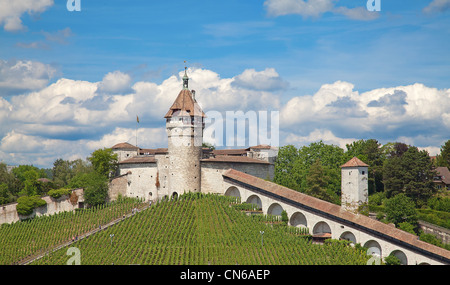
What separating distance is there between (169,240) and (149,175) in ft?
50.2

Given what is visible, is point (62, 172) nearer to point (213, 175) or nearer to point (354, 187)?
point (213, 175)

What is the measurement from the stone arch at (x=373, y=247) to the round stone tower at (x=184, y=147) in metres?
18.9

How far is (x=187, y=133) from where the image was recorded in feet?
194

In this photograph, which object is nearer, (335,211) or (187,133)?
(335,211)

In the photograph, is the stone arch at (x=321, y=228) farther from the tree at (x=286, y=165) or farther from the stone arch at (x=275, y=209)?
the tree at (x=286, y=165)

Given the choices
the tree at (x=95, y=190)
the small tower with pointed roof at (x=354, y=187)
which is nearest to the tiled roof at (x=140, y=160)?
the tree at (x=95, y=190)

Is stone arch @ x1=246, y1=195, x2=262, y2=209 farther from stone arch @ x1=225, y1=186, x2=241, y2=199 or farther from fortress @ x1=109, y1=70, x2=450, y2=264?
stone arch @ x1=225, y1=186, x2=241, y2=199

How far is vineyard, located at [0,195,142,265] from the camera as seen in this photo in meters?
50.6

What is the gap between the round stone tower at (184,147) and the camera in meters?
58.8

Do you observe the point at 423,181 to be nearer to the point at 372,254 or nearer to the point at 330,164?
the point at 330,164

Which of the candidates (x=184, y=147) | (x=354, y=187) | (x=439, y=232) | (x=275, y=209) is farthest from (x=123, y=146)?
(x=439, y=232)

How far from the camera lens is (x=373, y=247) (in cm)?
4834

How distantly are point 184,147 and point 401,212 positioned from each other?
22599 mm

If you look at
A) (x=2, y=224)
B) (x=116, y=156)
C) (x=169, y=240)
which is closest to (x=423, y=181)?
(x=169, y=240)
